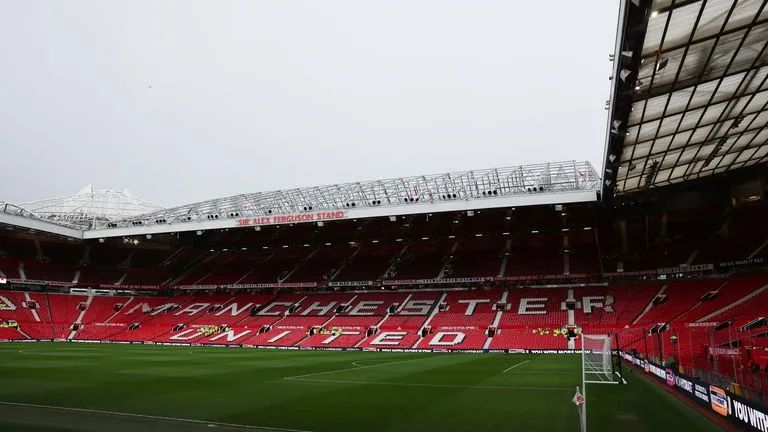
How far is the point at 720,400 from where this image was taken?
1103cm

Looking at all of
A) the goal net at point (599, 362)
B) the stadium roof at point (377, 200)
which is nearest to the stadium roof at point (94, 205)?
the stadium roof at point (377, 200)

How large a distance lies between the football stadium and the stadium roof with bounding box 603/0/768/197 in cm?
9

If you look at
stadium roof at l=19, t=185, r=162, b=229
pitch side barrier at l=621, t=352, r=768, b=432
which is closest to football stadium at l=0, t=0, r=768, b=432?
pitch side barrier at l=621, t=352, r=768, b=432

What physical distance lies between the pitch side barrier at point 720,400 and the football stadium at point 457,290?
8cm

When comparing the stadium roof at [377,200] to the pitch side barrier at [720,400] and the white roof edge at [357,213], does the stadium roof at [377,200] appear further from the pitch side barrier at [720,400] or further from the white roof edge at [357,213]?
the pitch side barrier at [720,400]

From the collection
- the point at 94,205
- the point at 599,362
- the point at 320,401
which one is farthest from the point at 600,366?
the point at 94,205

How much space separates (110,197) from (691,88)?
64.9m

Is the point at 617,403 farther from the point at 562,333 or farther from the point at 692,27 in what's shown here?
the point at 562,333

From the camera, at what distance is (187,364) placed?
24141 millimetres

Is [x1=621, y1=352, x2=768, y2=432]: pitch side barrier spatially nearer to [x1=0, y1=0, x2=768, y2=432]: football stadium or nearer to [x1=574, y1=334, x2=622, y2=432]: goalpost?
[x1=0, y1=0, x2=768, y2=432]: football stadium

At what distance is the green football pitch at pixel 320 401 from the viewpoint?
1032cm

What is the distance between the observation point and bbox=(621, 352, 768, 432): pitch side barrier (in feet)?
28.2

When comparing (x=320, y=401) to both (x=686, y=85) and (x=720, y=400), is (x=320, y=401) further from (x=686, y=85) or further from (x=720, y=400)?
(x=686, y=85)

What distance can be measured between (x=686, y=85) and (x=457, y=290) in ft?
111
